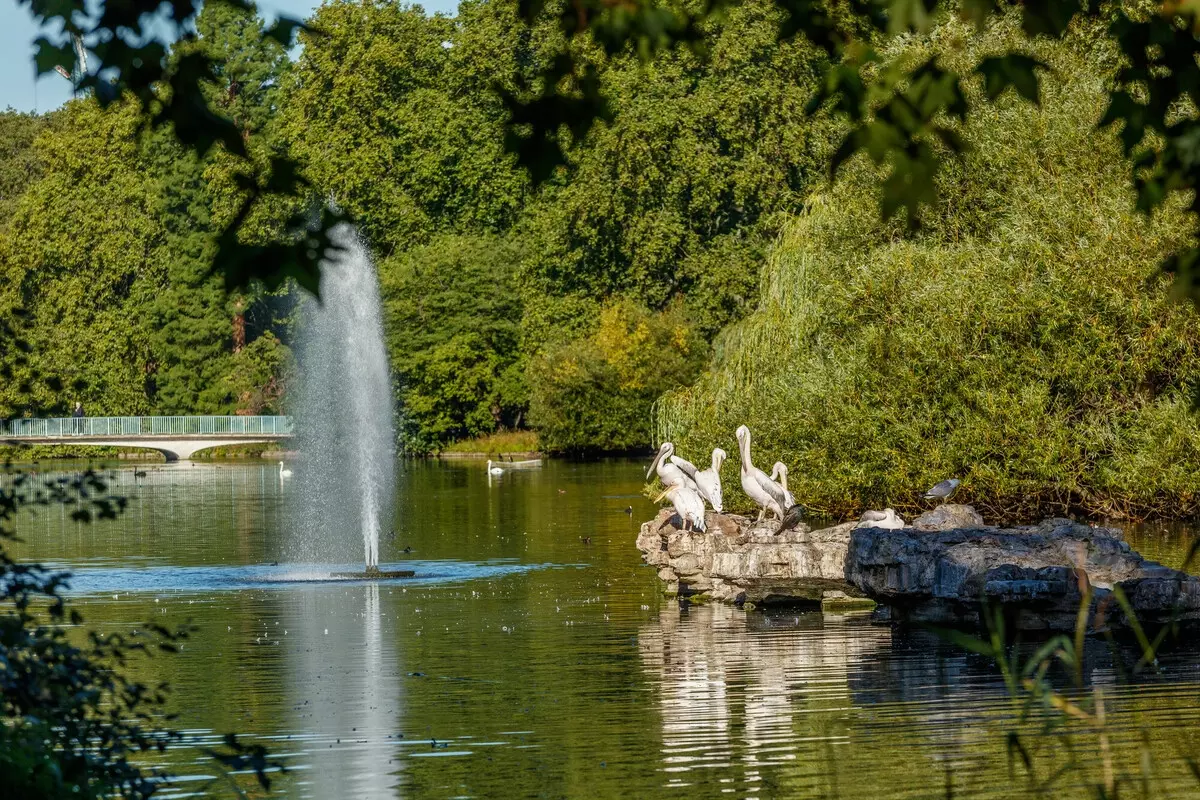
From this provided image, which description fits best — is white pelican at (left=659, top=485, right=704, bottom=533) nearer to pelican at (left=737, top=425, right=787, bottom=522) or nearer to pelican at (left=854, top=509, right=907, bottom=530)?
pelican at (left=737, top=425, right=787, bottom=522)

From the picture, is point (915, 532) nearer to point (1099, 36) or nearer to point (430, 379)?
point (1099, 36)

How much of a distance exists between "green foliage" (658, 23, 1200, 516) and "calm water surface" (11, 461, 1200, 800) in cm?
173

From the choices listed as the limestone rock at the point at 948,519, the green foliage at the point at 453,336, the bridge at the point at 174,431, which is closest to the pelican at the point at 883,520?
the limestone rock at the point at 948,519

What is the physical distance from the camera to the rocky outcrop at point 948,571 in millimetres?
14273

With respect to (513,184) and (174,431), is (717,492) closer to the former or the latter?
(513,184)

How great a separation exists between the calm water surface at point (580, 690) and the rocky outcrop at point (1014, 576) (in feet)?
1.25

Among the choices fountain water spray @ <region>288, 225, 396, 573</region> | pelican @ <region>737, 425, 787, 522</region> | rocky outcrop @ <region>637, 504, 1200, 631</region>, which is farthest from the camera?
fountain water spray @ <region>288, 225, 396, 573</region>

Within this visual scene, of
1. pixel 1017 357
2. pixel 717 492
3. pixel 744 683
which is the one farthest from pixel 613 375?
pixel 744 683

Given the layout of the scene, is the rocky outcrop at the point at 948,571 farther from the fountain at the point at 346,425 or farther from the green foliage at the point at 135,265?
the green foliage at the point at 135,265

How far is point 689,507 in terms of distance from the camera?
65.7 feet

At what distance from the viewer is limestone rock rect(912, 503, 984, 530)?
58.0 feet

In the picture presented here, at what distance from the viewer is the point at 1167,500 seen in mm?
25344

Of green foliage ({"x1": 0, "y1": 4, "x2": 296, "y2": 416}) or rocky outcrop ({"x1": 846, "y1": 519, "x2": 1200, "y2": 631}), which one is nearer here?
rocky outcrop ({"x1": 846, "y1": 519, "x2": 1200, "y2": 631})

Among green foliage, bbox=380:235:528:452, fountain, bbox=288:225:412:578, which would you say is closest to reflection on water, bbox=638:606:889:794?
fountain, bbox=288:225:412:578
